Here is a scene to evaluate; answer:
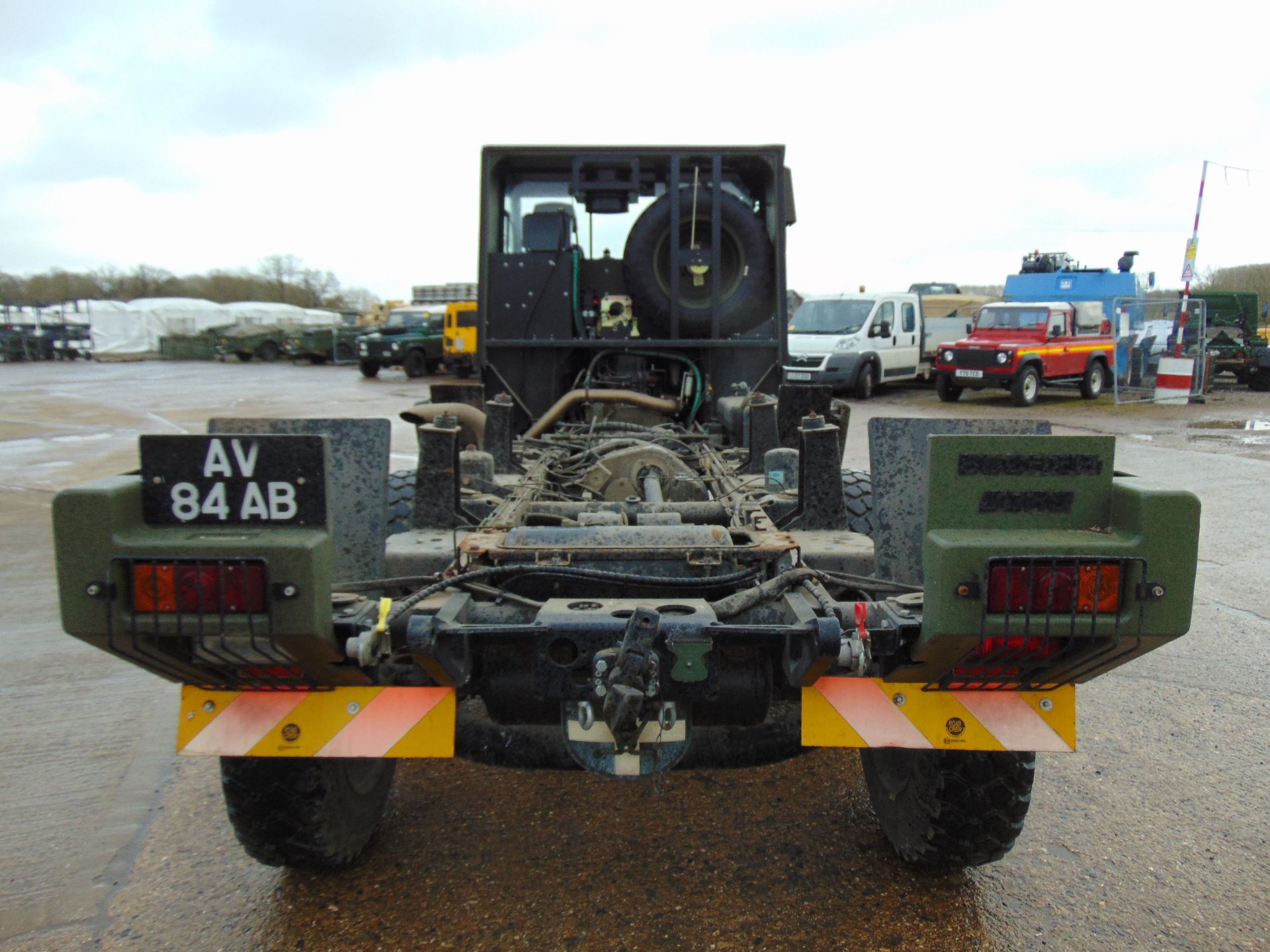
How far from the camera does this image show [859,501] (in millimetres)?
3627

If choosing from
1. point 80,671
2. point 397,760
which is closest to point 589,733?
point 397,760

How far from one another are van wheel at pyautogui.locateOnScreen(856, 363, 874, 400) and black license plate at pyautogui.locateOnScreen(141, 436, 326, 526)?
52.4 ft

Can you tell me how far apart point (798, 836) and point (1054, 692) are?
101cm

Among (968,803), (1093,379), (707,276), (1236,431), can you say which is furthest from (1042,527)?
(1093,379)

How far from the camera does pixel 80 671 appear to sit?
13.9 ft

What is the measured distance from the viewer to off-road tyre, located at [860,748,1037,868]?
2.48 meters

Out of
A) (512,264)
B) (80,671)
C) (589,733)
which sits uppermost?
(512,264)

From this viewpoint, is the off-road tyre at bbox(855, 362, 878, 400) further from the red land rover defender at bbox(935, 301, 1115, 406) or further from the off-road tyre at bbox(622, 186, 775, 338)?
the off-road tyre at bbox(622, 186, 775, 338)

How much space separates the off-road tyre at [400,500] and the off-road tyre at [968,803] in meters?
1.89

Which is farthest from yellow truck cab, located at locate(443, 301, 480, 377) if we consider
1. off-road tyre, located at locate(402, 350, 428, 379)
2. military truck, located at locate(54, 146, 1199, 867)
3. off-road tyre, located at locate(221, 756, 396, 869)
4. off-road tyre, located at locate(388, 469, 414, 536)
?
off-road tyre, located at locate(221, 756, 396, 869)

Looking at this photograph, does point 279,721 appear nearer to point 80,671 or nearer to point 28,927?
point 28,927

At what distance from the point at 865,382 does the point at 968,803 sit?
50.6 ft

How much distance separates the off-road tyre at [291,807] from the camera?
2.44m

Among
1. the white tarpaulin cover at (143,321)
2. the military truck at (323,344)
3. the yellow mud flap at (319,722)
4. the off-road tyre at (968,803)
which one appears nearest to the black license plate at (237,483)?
the yellow mud flap at (319,722)
